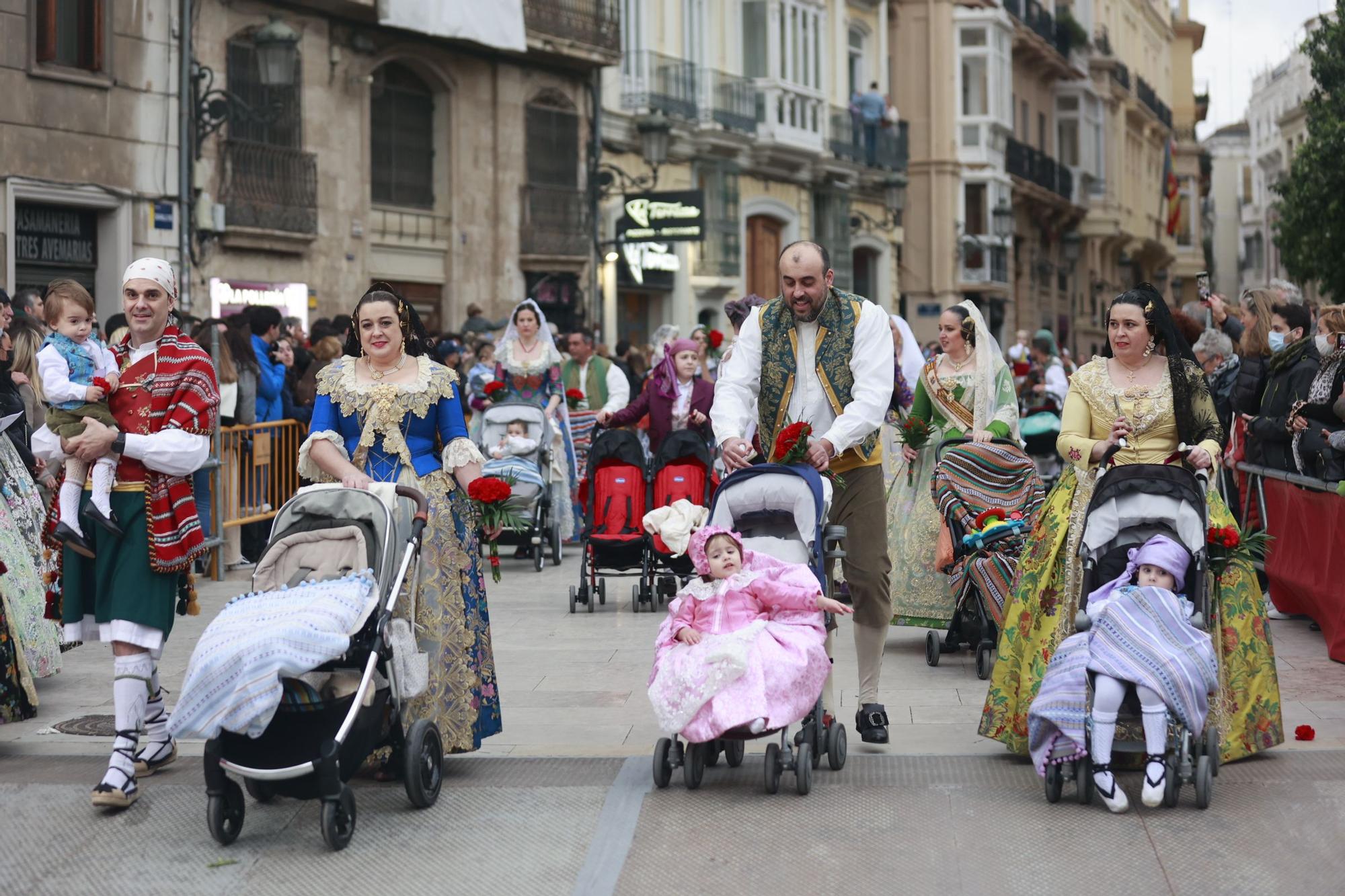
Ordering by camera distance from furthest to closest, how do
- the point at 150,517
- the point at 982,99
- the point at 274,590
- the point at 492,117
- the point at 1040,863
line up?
the point at 982,99
the point at 492,117
the point at 150,517
the point at 274,590
the point at 1040,863

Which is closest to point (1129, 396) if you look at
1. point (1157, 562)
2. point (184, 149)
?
point (1157, 562)

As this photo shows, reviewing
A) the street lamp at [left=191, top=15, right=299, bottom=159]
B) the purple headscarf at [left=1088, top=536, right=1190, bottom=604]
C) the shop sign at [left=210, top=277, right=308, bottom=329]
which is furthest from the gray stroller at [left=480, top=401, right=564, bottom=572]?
the purple headscarf at [left=1088, top=536, right=1190, bottom=604]

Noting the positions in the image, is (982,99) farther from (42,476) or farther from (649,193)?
(42,476)

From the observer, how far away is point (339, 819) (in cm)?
607

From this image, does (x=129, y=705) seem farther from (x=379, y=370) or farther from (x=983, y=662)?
(x=983, y=662)

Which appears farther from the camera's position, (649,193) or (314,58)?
(649,193)

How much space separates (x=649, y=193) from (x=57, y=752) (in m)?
19.2

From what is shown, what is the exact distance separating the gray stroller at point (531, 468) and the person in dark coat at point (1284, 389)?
5.49m

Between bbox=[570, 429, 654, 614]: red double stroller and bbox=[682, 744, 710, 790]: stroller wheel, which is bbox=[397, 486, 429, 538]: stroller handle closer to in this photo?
bbox=[682, 744, 710, 790]: stroller wheel

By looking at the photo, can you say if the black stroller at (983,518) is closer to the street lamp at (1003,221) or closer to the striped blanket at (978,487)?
the striped blanket at (978,487)

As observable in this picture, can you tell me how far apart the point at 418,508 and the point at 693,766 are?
1414 mm

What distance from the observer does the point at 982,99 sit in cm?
4584

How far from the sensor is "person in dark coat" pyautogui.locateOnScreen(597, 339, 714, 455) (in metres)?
13.1

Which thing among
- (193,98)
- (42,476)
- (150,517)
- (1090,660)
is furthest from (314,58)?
(1090,660)
